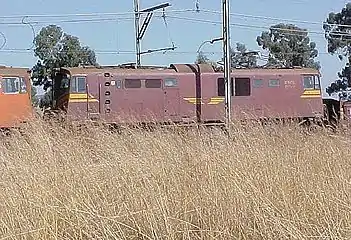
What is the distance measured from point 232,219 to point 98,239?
96cm

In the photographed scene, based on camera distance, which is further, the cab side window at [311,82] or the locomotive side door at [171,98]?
the cab side window at [311,82]

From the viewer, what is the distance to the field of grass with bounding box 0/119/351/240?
448 centimetres

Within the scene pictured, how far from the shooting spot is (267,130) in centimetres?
918

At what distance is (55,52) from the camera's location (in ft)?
166

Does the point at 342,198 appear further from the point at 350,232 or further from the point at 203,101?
the point at 203,101

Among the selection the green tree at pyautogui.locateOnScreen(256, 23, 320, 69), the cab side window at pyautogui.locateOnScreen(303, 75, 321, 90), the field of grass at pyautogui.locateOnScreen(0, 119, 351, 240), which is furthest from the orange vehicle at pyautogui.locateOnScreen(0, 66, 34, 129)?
the green tree at pyautogui.locateOnScreen(256, 23, 320, 69)

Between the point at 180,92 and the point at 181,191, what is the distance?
17.9m

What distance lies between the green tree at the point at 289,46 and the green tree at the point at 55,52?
720 inches

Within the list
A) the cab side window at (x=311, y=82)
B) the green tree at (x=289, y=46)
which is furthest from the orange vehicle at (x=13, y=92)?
the green tree at (x=289, y=46)

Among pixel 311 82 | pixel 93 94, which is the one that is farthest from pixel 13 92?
pixel 311 82

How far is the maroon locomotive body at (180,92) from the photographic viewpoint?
22.1m

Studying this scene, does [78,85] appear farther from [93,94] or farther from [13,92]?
[13,92]

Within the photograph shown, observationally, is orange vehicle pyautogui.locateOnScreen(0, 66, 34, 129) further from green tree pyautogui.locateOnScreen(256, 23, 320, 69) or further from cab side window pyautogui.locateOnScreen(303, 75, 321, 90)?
green tree pyautogui.locateOnScreen(256, 23, 320, 69)

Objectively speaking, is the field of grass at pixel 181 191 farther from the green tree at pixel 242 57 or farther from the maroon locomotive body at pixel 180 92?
the green tree at pixel 242 57
